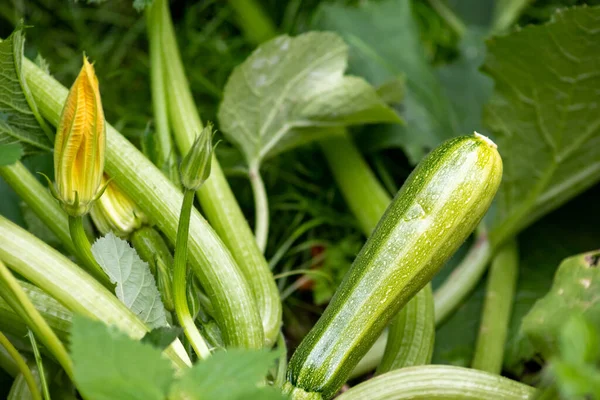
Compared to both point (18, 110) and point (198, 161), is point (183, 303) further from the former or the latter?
point (18, 110)

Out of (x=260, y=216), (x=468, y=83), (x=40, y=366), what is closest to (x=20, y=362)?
(x=40, y=366)

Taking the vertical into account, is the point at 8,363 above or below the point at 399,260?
below

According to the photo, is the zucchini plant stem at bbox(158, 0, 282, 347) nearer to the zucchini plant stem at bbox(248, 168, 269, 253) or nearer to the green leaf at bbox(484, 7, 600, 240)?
the zucchini plant stem at bbox(248, 168, 269, 253)

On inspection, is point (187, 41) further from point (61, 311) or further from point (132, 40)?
point (61, 311)

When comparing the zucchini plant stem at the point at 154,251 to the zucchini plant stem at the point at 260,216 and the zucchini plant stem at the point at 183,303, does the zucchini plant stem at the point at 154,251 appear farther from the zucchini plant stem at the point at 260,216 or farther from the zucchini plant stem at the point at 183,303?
the zucchini plant stem at the point at 260,216

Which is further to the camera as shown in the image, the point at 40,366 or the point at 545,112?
the point at 545,112

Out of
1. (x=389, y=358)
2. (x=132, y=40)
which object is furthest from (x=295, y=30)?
(x=389, y=358)
